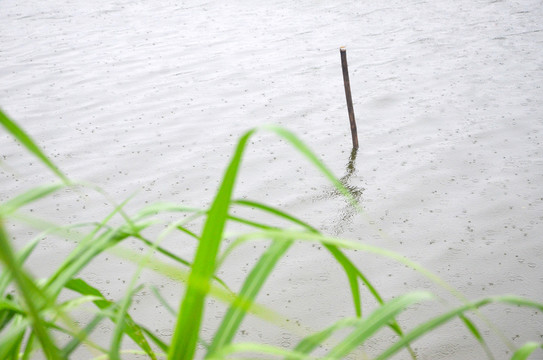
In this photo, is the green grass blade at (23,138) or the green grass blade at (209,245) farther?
the green grass blade at (209,245)

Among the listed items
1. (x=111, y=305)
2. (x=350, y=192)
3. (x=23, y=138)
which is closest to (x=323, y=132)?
(x=350, y=192)

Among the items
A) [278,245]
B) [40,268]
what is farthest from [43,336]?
[40,268]

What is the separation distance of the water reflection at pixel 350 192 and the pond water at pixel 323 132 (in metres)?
0.01

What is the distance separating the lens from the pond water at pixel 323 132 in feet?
10.1

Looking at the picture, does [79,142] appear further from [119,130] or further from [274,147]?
[274,147]

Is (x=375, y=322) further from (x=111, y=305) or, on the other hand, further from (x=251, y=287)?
(x=111, y=305)

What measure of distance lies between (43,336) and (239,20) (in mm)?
8566

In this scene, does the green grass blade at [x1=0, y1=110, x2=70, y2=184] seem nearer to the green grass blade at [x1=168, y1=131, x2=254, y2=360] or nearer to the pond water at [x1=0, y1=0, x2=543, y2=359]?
the green grass blade at [x1=168, y1=131, x2=254, y2=360]

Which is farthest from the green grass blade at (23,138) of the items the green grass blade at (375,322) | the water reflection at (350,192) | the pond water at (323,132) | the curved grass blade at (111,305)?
the water reflection at (350,192)

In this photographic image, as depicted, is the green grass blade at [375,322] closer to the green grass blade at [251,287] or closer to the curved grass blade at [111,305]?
the green grass blade at [251,287]

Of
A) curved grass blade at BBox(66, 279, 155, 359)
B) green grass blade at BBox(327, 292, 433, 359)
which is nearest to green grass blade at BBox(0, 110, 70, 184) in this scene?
green grass blade at BBox(327, 292, 433, 359)

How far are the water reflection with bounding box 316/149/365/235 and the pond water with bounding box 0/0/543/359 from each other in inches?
0.6

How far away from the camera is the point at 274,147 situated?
15.3 ft

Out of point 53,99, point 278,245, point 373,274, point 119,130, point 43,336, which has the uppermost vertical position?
point 53,99
